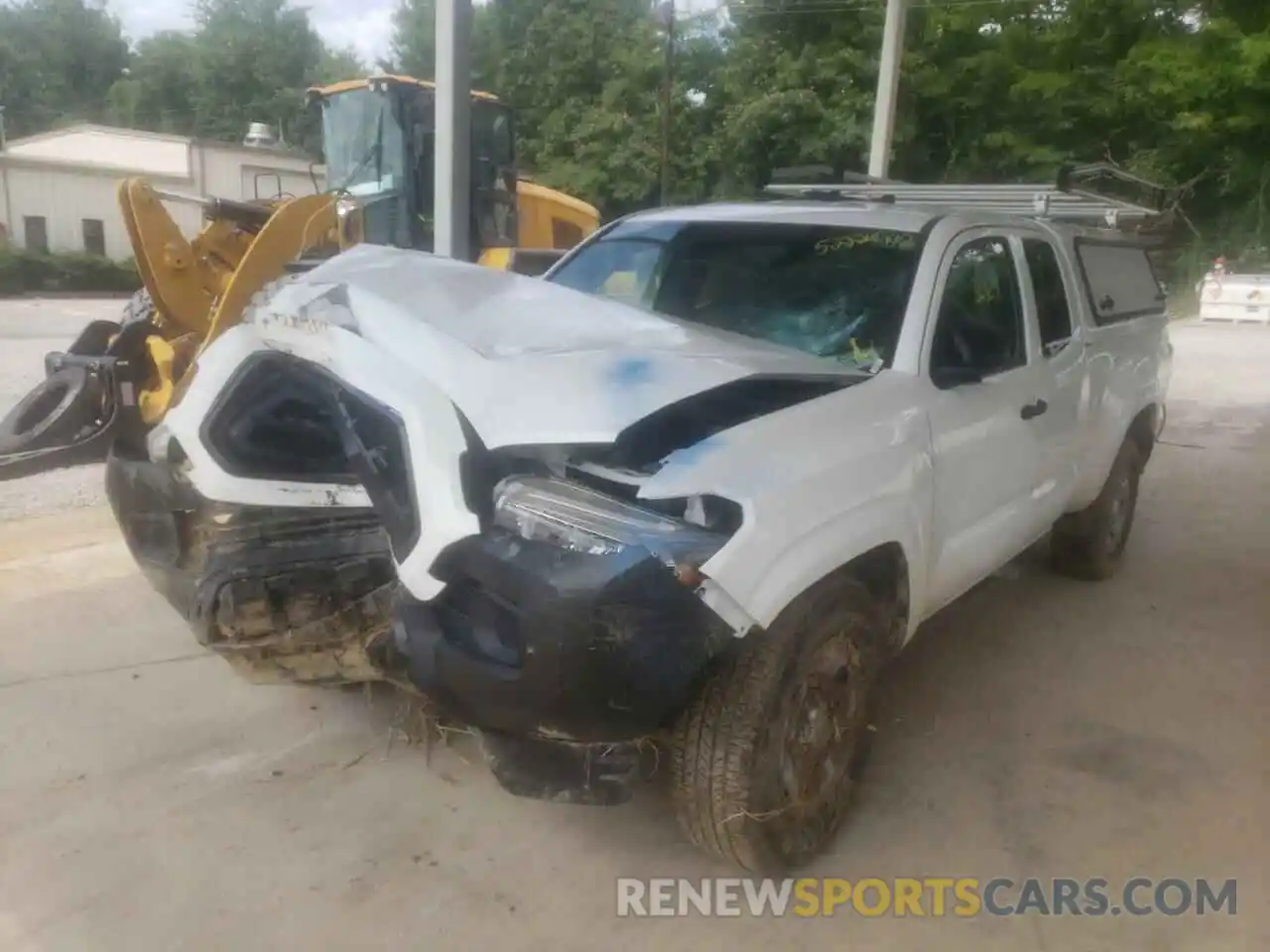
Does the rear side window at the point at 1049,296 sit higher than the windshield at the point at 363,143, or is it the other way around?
the windshield at the point at 363,143

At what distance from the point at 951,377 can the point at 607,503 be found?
4.48 ft

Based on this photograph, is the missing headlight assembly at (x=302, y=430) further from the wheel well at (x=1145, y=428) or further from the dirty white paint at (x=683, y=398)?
the wheel well at (x=1145, y=428)

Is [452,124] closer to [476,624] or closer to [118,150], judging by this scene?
[476,624]

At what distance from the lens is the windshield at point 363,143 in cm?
971

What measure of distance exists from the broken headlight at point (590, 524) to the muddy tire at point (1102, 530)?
3545mm

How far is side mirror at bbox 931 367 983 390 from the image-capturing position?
3359 millimetres

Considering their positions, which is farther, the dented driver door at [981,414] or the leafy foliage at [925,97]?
the leafy foliage at [925,97]

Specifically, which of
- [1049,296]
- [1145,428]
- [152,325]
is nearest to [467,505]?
[1049,296]

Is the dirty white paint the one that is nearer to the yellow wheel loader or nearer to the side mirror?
the side mirror

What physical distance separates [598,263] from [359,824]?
2.49 metres

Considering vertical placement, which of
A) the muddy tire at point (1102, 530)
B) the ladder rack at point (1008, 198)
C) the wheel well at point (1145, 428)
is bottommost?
the muddy tire at point (1102, 530)

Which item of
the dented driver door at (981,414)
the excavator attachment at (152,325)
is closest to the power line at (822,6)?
the excavator attachment at (152,325)

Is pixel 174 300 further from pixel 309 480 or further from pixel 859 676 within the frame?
pixel 859 676

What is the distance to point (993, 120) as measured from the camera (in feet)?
86.6
